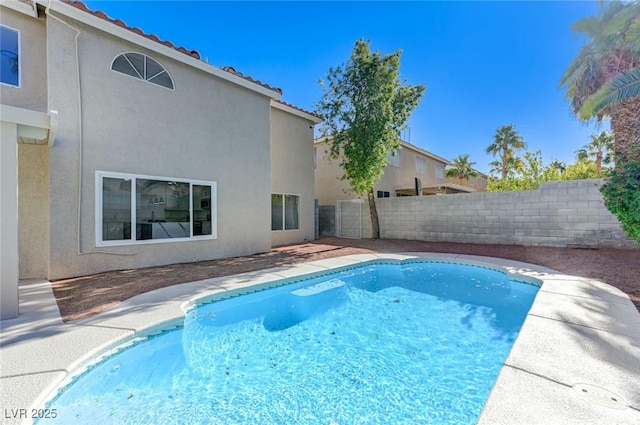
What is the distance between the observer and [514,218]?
41.4ft

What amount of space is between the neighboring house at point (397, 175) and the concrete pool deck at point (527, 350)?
1245 centimetres

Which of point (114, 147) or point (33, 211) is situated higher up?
point (114, 147)

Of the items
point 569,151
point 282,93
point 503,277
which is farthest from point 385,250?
point 569,151

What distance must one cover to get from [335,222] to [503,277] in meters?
10.9

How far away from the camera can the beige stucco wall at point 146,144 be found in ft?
24.3

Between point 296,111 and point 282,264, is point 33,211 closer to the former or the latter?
point 282,264

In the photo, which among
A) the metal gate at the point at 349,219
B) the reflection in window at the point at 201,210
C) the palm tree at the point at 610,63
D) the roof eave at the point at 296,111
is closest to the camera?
the palm tree at the point at 610,63

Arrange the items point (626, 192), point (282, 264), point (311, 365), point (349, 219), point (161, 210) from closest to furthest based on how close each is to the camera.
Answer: point (311, 365) → point (626, 192) → point (161, 210) → point (282, 264) → point (349, 219)

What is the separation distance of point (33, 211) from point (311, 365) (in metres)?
8.58

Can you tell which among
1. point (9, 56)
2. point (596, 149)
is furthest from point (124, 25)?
point (596, 149)

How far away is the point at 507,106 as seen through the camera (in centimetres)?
1966

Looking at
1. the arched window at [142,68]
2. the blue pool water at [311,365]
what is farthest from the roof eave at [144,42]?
the blue pool water at [311,365]

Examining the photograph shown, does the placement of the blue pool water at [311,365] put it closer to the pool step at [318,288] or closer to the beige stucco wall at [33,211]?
the pool step at [318,288]

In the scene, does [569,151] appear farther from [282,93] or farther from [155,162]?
[155,162]
